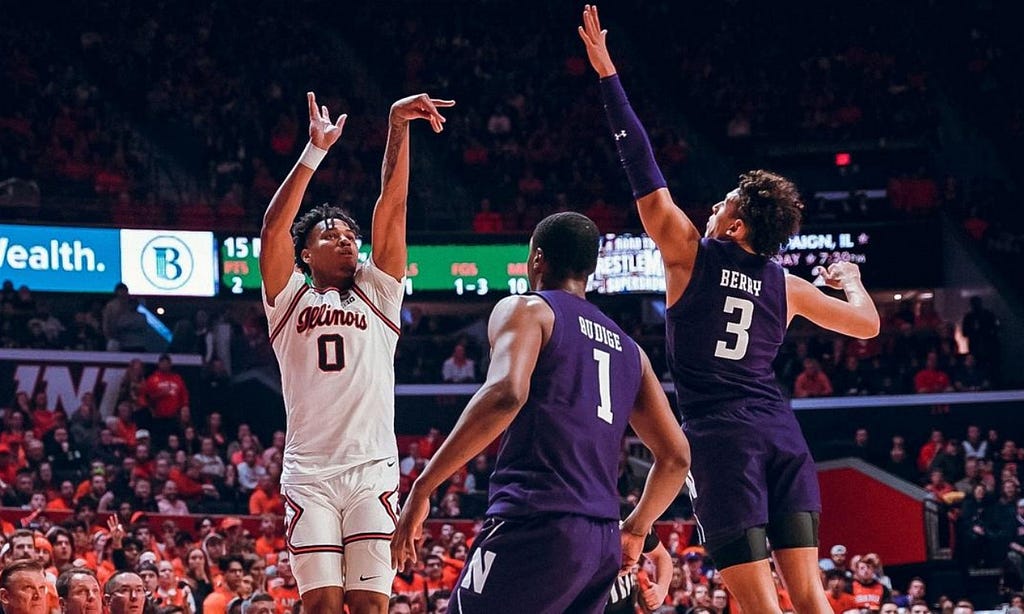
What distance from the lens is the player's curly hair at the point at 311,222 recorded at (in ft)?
20.9

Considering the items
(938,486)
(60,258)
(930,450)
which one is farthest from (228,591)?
(930,450)

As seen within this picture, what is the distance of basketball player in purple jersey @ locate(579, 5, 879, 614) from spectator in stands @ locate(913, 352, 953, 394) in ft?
59.4

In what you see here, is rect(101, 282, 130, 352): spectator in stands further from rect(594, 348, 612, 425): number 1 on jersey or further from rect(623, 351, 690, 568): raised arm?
rect(594, 348, 612, 425): number 1 on jersey

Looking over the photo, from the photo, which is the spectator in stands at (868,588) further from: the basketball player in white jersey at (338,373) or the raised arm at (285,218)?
the raised arm at (285,218)

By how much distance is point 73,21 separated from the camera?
1069 inches

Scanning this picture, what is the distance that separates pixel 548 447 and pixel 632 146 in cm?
173

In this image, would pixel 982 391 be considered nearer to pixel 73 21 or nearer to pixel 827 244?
pixel 827 244

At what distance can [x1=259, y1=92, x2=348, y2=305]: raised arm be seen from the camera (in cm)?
604

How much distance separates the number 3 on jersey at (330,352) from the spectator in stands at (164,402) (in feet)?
46.5

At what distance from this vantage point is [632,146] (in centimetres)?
567

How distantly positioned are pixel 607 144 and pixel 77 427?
12.9m

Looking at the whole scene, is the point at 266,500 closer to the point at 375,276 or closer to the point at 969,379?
the point at 375,276

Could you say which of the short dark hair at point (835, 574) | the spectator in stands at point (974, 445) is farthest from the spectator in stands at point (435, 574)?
the spectator in stands at point (974, 445)

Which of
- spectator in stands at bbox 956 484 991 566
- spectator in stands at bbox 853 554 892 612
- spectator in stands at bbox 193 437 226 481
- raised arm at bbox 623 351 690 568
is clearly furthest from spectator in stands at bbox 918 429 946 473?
raised arm at bbox 623 351 690 568
